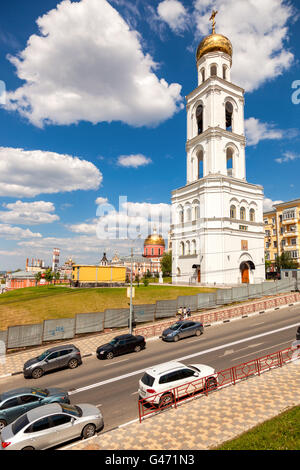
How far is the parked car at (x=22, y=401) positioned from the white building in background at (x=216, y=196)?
34.4m

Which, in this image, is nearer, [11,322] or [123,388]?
[123,388]

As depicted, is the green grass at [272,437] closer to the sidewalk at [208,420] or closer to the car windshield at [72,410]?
the sidewalk at [208,420]

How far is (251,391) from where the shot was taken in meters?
12.3

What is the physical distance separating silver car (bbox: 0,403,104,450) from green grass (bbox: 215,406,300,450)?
16.1 feet

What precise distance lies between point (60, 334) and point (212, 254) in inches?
1082

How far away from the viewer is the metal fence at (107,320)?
23562 mm

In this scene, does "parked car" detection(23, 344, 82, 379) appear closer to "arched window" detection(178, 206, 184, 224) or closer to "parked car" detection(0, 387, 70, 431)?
"parked car" detection(0, 387, 70, 431)

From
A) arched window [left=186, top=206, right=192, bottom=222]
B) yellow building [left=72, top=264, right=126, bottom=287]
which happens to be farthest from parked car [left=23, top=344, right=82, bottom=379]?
arched window [left=186, top=206, right=192, bottom=222]

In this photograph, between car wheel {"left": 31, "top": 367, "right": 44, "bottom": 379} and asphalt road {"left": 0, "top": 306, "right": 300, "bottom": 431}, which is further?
car wheel {"left": 31, "top": 367, "right": 44, "bottom": 379}

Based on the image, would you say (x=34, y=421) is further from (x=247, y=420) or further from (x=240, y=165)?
(x=240, y=165)

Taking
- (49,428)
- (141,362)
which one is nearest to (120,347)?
(141,362)

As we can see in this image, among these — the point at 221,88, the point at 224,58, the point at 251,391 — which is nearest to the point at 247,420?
the point at 251,391

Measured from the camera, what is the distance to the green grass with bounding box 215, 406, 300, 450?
8.02 m

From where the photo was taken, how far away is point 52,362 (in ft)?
60.3
